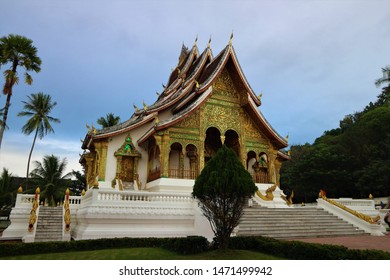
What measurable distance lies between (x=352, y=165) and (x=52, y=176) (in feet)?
91.8

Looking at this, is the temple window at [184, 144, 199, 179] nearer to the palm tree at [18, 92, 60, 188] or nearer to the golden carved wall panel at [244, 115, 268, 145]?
the golden carved wall panel at [244, 115, 268, 145]

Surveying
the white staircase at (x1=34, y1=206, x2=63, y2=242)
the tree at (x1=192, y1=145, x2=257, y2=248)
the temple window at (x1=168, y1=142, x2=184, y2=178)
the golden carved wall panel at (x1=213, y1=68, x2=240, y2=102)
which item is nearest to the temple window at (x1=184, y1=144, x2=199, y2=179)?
the temple window at (x1=168, y1=142, x2=184, y2=178)

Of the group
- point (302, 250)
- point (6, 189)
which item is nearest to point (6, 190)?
point (6, 189)

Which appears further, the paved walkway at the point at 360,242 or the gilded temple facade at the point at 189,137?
the gilded temple facade at the point at 189,137

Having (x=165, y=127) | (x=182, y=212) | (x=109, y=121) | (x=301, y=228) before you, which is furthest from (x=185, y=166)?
(x=109, y=121)

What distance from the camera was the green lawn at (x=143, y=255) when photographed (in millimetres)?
6407

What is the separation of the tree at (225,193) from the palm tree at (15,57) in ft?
44.7

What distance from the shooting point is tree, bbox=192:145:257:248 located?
21.8ft

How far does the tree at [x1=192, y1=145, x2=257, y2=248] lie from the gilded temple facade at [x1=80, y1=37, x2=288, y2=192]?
678 cm

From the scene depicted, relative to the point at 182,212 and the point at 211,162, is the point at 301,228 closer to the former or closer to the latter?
the point at 182,212

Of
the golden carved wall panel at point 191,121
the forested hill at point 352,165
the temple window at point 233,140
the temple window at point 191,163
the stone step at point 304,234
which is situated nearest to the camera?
the stone step at point 304,234

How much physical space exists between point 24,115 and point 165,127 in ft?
64.7

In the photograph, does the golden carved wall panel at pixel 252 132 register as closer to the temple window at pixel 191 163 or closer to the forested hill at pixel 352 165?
the temple window at pixel 191 163

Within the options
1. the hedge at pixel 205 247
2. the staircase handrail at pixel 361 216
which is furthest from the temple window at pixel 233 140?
the hedge at pixel 205 247
